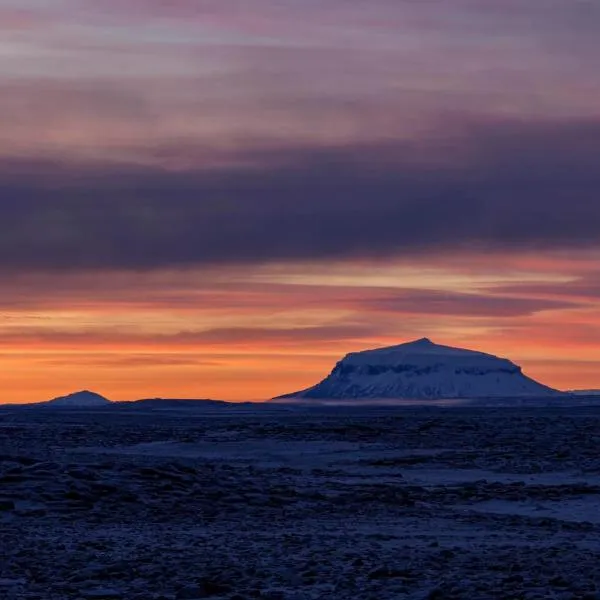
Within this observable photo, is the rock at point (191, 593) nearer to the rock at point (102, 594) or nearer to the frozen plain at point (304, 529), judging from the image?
the frozen plain at point (304, 529)

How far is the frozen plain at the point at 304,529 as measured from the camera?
1636cm

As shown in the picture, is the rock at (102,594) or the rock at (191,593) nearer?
the rock at (102,594)

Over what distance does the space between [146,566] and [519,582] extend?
4.76 metres

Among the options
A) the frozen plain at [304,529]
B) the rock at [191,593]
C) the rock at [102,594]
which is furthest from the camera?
the frozen plain at [304,529]

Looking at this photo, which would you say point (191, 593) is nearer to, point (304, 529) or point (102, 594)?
point (102, 594)

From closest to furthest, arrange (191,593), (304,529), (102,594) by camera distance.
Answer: (102,594) → (191,593) → (304,529)

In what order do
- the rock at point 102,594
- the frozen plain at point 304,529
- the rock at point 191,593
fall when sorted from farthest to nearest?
1. the frozen plain at point 304,529
2. the rock at point 191,593
3. the rock at point 102,594

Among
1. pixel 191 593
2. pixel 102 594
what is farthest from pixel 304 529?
pixel 102 594

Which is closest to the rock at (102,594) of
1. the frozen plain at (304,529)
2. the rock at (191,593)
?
the frozen plain at (304,529)

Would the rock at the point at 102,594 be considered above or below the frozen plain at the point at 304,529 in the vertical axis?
below

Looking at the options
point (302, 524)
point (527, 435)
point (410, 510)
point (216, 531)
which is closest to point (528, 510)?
point (410, 510)

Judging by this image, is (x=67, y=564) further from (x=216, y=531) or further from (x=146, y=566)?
(x=216, y=531)

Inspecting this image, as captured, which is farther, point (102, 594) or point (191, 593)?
point (191, 593)

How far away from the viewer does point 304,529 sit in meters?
22.9
